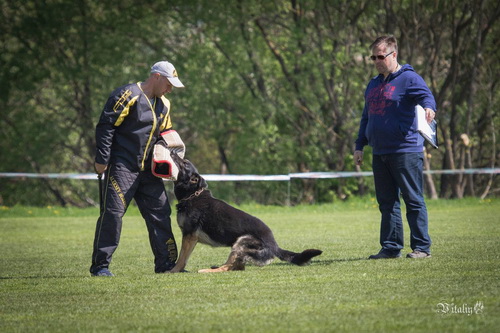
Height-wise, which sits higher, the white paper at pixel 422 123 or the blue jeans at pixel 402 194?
the white paper at pixel 422 123

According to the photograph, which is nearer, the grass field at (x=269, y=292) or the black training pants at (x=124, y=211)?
the grass field at (x=269, y=292)

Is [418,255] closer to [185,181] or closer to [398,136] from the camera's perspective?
[398,136]

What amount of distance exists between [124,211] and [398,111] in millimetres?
2729

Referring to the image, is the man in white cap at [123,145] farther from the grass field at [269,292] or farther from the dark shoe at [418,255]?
the dark shoe at [418,255]

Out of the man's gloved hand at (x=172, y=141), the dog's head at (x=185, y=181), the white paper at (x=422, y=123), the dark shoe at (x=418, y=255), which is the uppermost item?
the white paper at (x=422, y=123)

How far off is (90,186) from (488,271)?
2228 cm

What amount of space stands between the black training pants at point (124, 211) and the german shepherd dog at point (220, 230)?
156 mm

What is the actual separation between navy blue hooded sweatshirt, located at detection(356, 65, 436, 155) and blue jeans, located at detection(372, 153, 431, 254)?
0.34ft

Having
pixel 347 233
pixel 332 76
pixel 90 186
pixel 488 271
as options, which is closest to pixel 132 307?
pixel 488 271

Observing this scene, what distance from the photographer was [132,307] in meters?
5.02

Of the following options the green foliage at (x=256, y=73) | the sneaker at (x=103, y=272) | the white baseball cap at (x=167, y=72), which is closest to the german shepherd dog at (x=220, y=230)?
the sneaker at (x=103, y=272)

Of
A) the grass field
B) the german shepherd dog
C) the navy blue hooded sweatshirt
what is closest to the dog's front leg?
the german shepherd dog

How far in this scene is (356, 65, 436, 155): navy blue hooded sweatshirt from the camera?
725cm

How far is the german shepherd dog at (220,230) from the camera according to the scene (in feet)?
22.6
